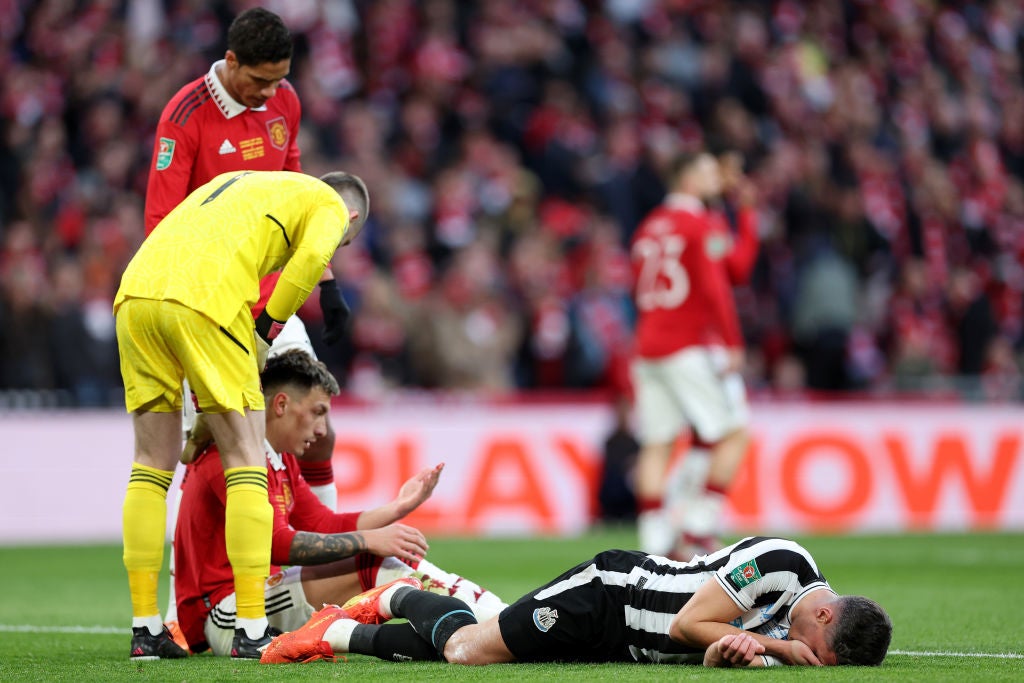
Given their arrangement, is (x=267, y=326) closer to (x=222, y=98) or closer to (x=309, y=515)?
(x=309, y=515)

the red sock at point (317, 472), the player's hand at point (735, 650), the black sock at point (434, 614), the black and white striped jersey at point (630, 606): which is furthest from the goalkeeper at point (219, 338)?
the player's hand at point (735, 650)

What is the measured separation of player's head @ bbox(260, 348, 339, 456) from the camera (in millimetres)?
5996

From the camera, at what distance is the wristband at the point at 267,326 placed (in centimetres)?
564

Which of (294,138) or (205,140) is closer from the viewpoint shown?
(205,140)

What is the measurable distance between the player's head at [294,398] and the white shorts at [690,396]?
4.81 meters

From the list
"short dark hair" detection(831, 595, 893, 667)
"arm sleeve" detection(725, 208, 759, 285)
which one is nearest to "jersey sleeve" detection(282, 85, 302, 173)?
"short dark hair" detection(831, 595, 893, 667)

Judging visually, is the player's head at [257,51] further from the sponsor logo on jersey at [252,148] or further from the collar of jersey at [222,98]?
the sponsor logo on jersey at [252,148]

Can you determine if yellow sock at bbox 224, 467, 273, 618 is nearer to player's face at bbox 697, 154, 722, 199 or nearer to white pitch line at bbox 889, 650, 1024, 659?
white pitch line at bbox 889, 650, 1024, 659

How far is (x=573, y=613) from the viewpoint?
5.24m

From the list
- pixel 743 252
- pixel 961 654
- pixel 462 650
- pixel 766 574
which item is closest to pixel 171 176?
pixel 462 650

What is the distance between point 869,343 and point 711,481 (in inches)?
249

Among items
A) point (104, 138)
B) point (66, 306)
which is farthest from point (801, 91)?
point (66, 306)

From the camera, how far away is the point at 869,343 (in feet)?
52.7

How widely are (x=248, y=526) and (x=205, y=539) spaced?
1.87 ft
